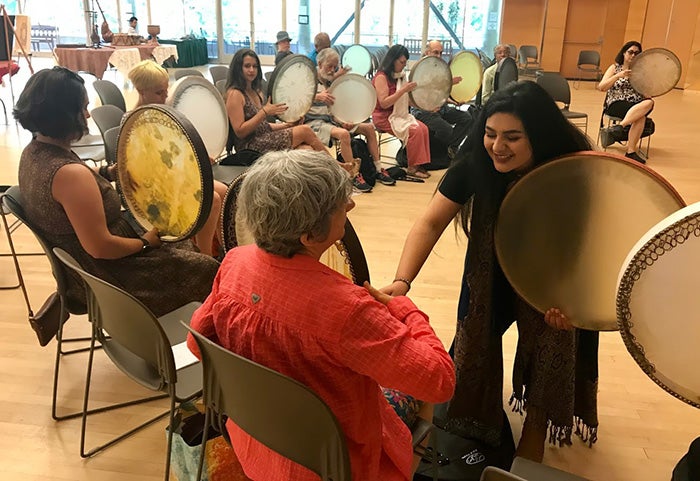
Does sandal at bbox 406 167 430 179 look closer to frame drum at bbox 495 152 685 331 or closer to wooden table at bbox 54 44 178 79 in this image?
frame drum at bbox 495 152 685 331

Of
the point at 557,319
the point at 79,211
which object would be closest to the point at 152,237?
the point at 79,211

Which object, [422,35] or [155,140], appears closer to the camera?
[155,140]

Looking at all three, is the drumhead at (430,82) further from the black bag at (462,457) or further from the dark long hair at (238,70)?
the black bag at (462,457)

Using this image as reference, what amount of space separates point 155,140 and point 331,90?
335cm

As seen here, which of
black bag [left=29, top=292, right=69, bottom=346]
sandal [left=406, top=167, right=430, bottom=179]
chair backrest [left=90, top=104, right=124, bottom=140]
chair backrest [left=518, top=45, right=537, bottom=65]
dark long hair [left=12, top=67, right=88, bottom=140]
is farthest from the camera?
chair backrest [left=518, top=45, right=537, bottom=65]

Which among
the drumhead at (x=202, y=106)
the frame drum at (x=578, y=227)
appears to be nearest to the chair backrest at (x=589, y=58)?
the drumhead at (x=202, y=106)

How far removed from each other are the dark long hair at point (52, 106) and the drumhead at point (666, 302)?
179 cm

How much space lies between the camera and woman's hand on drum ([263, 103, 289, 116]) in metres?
4.09

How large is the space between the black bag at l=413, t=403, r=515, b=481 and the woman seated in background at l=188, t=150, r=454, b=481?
691 mm

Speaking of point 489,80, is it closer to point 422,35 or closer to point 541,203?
point 541,203

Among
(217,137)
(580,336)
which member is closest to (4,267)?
(217,137)

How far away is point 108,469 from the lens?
1.98m

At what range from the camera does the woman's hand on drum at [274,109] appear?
409cm

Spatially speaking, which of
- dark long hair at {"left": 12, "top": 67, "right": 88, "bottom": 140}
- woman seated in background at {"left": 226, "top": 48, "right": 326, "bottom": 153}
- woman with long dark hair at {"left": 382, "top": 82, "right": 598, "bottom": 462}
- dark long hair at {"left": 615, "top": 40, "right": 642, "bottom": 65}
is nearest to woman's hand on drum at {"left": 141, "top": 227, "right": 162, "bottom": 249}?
dark long hair at {"left": 12, "top": 67, "right": 88, "bottom": 140}
